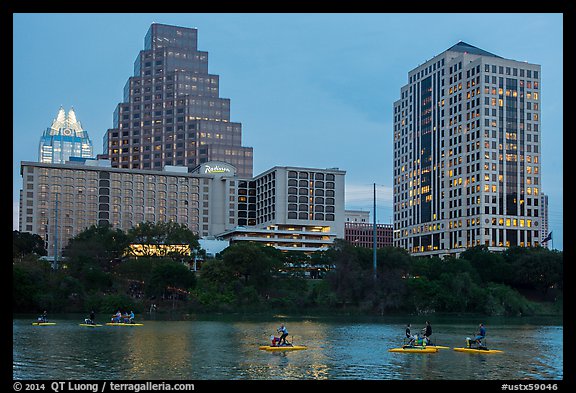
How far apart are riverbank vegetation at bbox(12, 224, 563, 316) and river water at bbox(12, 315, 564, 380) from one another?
54.7 meters

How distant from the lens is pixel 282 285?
153m

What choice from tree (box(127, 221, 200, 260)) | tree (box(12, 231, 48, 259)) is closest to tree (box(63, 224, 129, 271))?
tree (box(127, 221, 200, 260))

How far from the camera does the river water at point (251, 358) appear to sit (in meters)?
43.2

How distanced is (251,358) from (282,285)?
100645mm

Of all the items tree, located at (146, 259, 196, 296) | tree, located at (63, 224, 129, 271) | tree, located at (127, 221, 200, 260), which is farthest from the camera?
tree, located at (127, 221, 200, 260)

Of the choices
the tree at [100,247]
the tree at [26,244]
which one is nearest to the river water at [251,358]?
the tree at [100,247]

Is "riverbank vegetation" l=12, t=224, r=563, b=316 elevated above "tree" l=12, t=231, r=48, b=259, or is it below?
below

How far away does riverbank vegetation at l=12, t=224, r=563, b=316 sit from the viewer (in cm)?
13225

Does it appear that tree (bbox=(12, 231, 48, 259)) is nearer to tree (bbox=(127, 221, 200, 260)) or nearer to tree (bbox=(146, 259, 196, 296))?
tree (bbox=(127, 221, 200, 260))

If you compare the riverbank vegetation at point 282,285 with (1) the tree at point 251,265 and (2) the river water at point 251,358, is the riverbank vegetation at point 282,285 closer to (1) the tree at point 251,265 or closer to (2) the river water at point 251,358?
(1) the tree at point 251,265

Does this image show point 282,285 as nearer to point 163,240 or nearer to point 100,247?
point 100,247

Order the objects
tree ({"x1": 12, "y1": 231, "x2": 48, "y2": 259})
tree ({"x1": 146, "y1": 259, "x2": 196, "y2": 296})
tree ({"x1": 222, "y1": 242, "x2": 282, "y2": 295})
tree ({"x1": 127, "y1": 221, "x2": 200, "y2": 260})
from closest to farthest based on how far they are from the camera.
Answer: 1. tree ({"x1": 146, "y1": 259, "x2": 196, "y2": 296})
2. tree ({"x1": 222, "y1": 242, "x2": 282, "y2": 295})
3. tree ({"x1": 12, "y1": 231, "x2": 48, "y2": 259})
4. tree ({"x1": 127, "y1": 221, "x2": 200, "y2": 260})

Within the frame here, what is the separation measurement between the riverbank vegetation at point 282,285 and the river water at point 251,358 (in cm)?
5471
